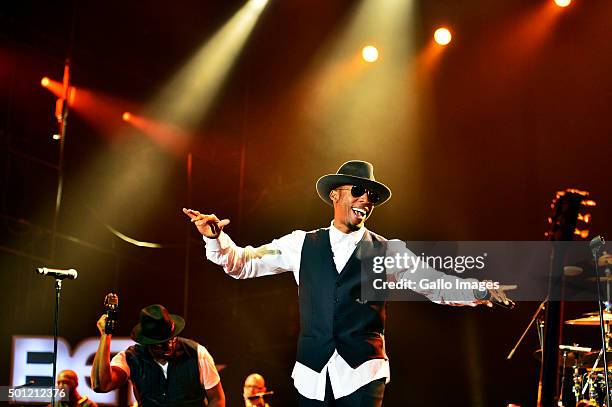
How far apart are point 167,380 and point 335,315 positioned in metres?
1.90

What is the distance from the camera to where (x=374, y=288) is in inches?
154

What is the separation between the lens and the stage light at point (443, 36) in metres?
8.44

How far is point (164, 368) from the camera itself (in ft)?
17.5

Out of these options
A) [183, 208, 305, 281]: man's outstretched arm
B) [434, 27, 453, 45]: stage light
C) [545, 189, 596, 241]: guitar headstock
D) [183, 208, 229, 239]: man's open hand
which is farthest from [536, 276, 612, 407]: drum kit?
[183, 208, 229, 239]: man's open hand

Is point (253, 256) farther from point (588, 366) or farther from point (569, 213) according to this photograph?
point (588, 366)

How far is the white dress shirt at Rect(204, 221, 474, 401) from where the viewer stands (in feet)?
12.2

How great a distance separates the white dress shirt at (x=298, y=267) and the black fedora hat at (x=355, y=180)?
0.76ft

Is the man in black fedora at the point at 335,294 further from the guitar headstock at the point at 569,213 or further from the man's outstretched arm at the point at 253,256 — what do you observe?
the guitar headstock at the point at 569,213

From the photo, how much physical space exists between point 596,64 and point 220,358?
16.9 ft

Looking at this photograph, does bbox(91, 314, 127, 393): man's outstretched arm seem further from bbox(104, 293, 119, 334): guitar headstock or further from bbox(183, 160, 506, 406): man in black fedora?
bbox(183, 160, 506, 406): man in black fedora

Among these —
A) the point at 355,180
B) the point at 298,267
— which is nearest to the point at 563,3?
the point at 355,180

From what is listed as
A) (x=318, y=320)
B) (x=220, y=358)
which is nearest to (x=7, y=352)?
(x=220, y=358)

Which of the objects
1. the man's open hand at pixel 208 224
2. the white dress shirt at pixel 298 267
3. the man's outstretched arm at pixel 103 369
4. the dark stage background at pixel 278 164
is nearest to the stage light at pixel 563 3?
the dark stage background at pixel 278 164

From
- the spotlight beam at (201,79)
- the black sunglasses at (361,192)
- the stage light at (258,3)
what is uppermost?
the stage light at (258,3)
